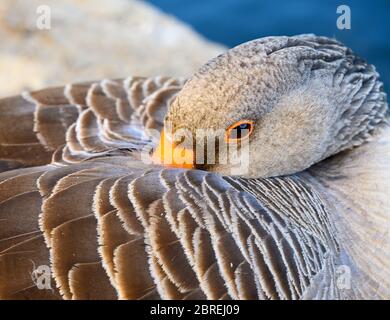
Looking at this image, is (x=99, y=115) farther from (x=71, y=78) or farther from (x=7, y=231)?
(x=71, y=78)

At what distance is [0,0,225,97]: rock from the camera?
647 centimetres

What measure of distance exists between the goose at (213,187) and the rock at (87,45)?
1962 millimetres

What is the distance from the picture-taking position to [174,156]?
3713 millimetres

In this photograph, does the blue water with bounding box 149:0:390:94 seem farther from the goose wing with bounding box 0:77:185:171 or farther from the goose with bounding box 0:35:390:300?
the goose with bounding box 0:35:390:300

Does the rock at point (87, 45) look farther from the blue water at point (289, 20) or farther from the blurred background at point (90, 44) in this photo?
the blue water at point (289, 20)

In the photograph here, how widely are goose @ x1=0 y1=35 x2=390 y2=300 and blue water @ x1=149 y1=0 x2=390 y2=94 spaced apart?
4.87 metres

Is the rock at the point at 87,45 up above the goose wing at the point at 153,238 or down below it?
above

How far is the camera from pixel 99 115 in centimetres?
439

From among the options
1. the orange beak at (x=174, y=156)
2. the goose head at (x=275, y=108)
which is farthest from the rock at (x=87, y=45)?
the orange beak at (x=174, y=156)

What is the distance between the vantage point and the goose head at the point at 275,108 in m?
3.60

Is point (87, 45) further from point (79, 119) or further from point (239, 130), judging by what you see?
point (239, 130)

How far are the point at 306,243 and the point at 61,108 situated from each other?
185 cm
